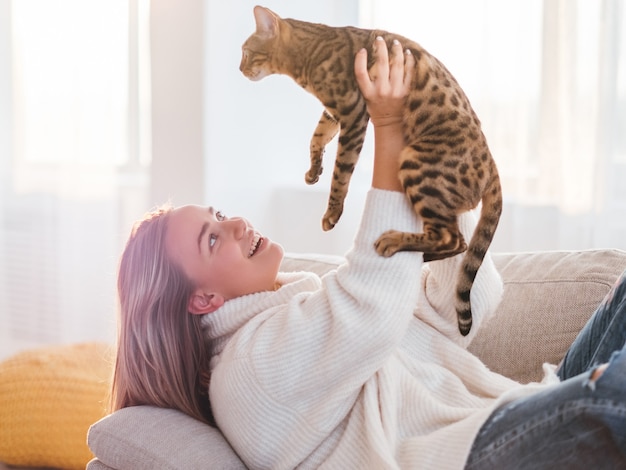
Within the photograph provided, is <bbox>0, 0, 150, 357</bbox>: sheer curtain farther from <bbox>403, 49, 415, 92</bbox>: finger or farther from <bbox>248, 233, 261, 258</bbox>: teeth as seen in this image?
<bbox>403, 49, 415, 92</bbox>: finger

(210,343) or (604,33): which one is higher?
(604,33)

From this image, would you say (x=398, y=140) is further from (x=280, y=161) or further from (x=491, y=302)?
(x=280, y=161)

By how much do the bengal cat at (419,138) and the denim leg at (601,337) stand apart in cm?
24

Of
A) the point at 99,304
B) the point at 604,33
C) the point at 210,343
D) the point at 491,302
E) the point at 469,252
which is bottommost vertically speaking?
the point at 99,304

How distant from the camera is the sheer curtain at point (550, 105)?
2.60 meters

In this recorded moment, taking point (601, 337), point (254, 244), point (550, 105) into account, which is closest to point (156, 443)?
point (254, 244)

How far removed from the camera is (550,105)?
2.70 meters

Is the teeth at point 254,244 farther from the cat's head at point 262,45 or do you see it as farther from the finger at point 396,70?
the finger at point 396,70

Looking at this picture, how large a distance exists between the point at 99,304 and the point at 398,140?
2.54 m

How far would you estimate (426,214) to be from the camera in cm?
138

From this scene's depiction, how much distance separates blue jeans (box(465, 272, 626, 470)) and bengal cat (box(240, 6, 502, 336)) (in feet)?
0.93

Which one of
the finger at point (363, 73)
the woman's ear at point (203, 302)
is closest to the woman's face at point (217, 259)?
the woman's ear at point (203, 302)

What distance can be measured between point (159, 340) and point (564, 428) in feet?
2.78

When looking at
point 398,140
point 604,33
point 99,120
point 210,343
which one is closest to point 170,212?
point 210,343
